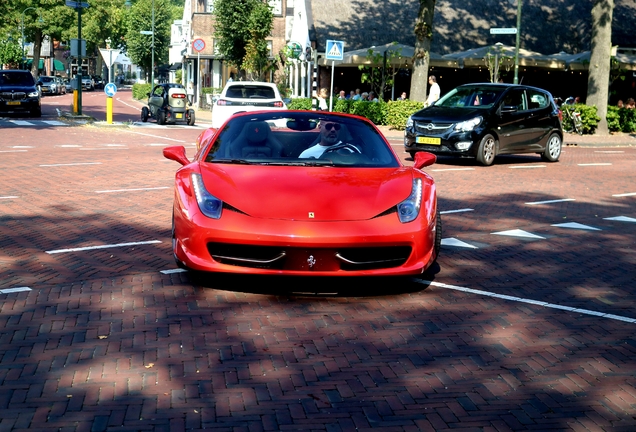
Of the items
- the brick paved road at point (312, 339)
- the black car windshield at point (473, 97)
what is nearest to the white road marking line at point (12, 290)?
the brick paved road at point (312, 339)

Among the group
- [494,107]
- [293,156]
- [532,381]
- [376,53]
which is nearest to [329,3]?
[376,53]

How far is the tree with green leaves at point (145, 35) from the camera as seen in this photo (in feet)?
296

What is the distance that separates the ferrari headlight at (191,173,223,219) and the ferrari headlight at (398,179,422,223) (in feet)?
4.40

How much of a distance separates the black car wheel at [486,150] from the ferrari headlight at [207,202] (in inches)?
466

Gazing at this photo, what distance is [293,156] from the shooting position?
759 cm

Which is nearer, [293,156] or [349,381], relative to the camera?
[349,381]

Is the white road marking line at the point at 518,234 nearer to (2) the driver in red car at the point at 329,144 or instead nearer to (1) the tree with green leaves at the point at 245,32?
(2) the driver in red car at the point at 329,144

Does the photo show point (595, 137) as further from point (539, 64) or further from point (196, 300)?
point (196, 300)

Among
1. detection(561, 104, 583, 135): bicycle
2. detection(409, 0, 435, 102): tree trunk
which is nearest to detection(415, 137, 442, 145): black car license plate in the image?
detection(409, 0, 435, 102): tree trunk

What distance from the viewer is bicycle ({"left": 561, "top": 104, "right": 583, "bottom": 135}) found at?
30.2 m

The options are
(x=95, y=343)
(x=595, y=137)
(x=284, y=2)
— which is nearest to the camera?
(x=95, y=343)

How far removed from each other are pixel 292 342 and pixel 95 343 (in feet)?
3.89

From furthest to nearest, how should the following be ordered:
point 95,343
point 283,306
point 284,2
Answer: point 284,2
point 283,306
point 95,343

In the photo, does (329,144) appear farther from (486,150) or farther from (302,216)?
(486,150)
